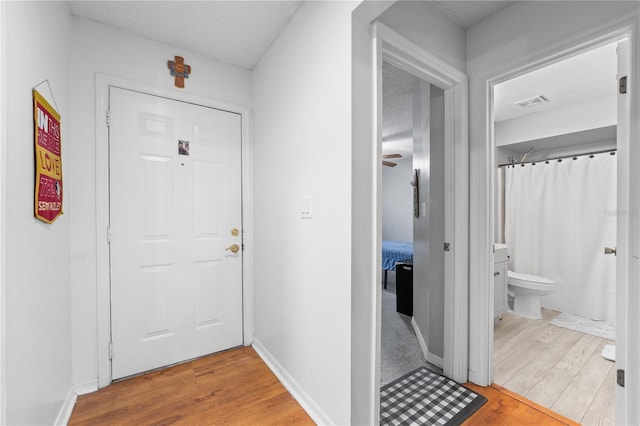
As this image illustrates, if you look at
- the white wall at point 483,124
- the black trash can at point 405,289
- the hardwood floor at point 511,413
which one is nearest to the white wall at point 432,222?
the white wall at point 483,124

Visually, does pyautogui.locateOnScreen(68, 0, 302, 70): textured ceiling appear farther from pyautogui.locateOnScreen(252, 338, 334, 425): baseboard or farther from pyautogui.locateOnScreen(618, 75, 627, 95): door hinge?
pyautogui.locateOnScreen(252, 338, 334, 425): baseboard

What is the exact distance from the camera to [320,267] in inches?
63.7

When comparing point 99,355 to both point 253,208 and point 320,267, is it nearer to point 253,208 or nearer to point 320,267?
point 253,208

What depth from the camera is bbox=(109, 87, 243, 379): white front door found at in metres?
2.00

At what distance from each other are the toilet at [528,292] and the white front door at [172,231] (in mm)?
3088

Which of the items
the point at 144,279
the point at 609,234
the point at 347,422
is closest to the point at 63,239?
the point at 144,279

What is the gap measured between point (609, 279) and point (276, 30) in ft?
13.7

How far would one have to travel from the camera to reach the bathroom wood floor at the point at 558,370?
172 centimetres

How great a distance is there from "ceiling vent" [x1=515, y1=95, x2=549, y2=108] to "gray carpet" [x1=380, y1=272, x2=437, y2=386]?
288 cm

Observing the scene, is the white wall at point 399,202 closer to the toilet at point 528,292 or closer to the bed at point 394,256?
the bed at point 394,256

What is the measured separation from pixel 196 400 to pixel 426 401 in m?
1.48

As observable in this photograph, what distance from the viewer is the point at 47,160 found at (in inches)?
54.5

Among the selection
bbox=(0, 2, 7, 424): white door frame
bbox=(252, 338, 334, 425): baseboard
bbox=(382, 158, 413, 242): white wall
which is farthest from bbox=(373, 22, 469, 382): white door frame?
bbox=(382, 158, 413, 242): white wall

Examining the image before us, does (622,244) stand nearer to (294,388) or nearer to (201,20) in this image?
(294,388)
